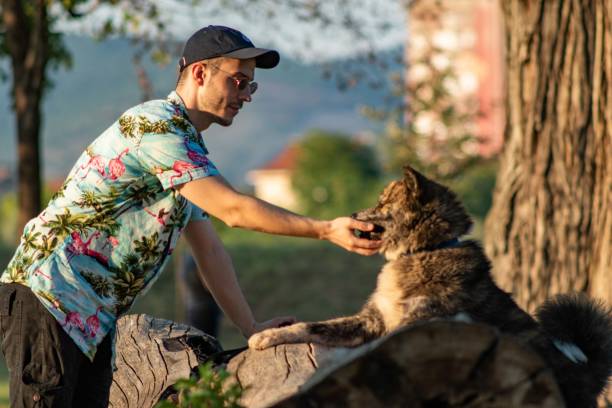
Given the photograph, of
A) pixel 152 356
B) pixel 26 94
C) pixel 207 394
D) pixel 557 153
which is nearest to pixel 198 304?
pixel 26 94

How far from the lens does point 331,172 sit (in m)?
81.2

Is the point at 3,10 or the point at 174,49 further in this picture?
the point at 174,49

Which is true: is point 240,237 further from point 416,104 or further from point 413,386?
point 413,386

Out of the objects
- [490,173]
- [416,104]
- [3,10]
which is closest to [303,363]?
[3,10]

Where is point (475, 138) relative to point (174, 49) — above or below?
below

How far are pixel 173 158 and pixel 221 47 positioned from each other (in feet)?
2.09

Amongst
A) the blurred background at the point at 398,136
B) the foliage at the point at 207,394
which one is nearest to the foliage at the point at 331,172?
the blurred background at the point at 398,136

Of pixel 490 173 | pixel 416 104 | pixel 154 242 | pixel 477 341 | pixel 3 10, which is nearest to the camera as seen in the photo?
pixel 477 341

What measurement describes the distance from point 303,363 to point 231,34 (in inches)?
63.3

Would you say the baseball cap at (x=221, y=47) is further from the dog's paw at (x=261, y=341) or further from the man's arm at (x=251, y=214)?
the dog's paw at (x=261, y=341)

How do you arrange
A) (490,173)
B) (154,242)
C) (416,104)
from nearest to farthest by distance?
(154,242), (416,104), (490,173)

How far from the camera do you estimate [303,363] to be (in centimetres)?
504

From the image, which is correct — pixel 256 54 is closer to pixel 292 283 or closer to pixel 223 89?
pixel 223 89

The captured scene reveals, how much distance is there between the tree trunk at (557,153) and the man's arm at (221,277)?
3777mm
